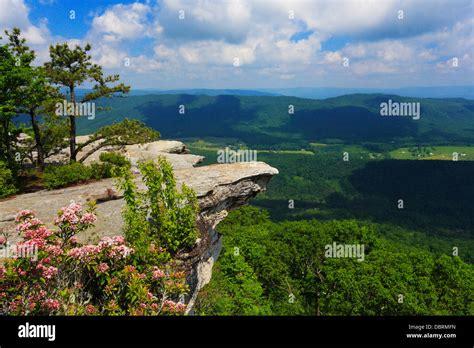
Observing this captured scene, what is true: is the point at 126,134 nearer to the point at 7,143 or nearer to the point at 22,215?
the point at 7,143

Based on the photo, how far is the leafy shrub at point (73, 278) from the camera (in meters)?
8.97

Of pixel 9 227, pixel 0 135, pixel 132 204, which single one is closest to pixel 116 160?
pixel 0 135

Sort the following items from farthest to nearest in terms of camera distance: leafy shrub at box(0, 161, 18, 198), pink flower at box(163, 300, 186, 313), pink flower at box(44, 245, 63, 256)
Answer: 1. leafy shrub at box(0, 161, 18, 198)
2. pink flower at box(163, 300, 186, 313)
3. pink flower at box(44, 245, 63, 256)

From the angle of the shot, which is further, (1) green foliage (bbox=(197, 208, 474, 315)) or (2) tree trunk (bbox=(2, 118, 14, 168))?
(1) green foliage (bbox=(197, 208, 474, 315))

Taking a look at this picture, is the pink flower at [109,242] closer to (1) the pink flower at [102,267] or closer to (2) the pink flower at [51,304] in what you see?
(1) the pink flower at [102,267]

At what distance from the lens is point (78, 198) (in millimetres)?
18250

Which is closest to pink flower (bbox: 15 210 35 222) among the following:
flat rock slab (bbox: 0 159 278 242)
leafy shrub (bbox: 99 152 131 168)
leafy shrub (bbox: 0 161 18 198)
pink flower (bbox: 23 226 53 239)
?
pink flower (bbox: 23 226 53 239)

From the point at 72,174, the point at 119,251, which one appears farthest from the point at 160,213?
the point at 72,174

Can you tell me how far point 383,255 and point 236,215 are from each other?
90.5 ft

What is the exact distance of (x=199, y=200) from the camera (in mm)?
→ 18688

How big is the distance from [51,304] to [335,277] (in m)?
29.7

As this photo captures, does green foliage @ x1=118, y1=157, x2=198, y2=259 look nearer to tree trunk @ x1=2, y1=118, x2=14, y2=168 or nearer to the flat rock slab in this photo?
the flat rock slab

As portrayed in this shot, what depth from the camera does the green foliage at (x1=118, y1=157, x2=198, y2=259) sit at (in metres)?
13.5
